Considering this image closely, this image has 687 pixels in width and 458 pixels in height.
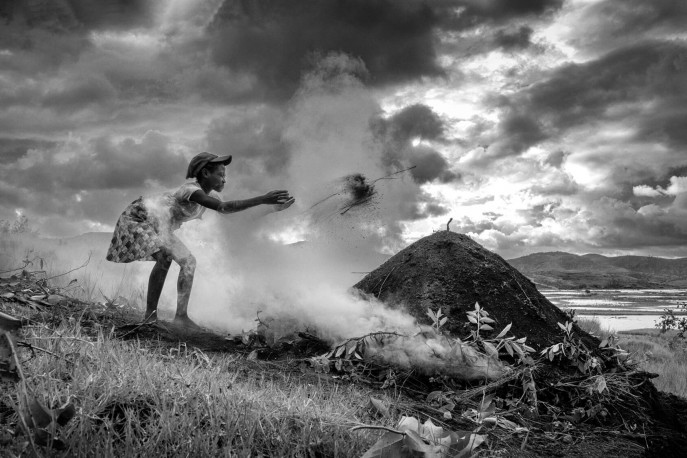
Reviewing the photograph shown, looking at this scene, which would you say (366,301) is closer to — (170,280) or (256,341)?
(256,341)

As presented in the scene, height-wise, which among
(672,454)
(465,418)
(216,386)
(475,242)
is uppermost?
(475,242)

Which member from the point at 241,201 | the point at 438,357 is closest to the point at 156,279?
the point at 241,201

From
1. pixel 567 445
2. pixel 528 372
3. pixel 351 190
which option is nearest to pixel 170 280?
pixel 351 190

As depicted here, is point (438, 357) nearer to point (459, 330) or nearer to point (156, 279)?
point (459, 330)

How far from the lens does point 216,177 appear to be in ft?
21.1

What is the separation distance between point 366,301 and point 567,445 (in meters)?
2.70

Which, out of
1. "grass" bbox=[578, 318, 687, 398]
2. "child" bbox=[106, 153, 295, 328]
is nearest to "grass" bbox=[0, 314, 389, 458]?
"child" bbox=[106, 153, 295, 328]

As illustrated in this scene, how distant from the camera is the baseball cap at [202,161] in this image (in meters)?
6.32

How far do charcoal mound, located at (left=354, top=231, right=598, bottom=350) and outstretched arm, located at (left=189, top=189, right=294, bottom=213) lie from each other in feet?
5.22

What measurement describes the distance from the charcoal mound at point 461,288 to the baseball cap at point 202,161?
89.0 inches

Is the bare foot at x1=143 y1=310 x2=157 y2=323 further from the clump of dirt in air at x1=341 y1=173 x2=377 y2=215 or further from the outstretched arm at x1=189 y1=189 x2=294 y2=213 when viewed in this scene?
the clump of dirt in air at x1=341 y1=173 x2=377 y2=215

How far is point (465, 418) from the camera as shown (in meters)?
3.59

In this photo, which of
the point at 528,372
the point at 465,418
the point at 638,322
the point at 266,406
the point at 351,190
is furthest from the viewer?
the point at 638,322

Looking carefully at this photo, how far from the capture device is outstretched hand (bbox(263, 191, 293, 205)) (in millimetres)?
5578
